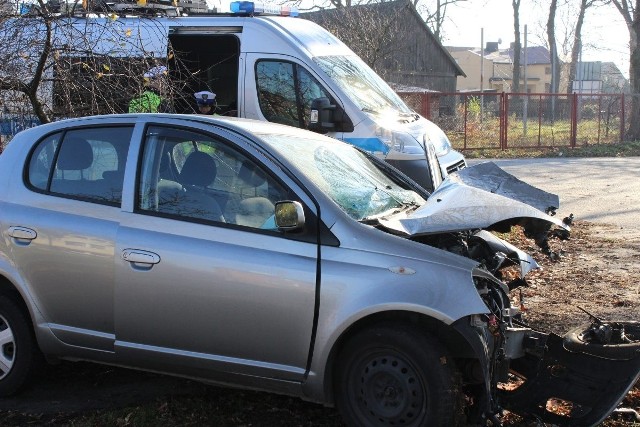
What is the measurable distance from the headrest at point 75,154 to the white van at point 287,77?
11.4ft

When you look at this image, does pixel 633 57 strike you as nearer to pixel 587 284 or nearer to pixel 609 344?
pixel 587 284

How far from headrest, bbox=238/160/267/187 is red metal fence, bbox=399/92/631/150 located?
61.9 feet

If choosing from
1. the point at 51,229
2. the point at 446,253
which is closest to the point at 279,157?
the point at 446,253

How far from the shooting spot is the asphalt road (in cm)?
1152

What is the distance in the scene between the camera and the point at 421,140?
29.0 feet

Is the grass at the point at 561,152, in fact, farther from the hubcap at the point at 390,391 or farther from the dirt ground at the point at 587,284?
the hubcap at the point at 390,391

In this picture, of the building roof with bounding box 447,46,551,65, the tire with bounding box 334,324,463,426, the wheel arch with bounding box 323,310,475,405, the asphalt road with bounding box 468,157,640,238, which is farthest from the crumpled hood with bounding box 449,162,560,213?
the building roof with bounding box 447,46,551,65

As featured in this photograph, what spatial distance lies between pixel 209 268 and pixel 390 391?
1188 millimetres

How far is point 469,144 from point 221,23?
15.3 metres

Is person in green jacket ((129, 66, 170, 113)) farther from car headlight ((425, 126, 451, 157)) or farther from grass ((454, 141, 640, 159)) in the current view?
grass ((454, 141, 640, 159))

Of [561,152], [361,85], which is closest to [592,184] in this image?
[361,85]

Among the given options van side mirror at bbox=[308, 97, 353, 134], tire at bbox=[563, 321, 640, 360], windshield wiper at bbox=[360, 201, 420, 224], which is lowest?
tire at bbox=[563, 321, 640, 360]

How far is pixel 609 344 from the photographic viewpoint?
434 centimetres

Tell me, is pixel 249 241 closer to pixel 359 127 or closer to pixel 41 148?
pixel 41 148
